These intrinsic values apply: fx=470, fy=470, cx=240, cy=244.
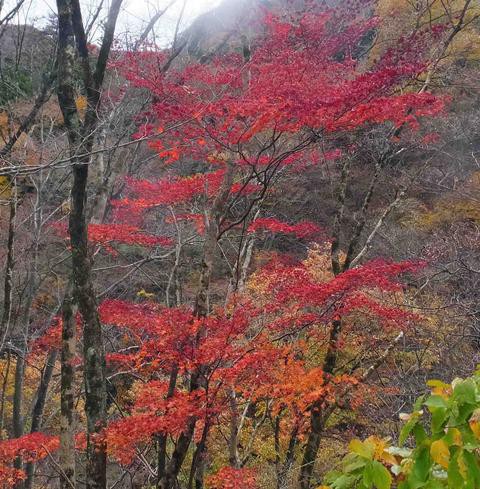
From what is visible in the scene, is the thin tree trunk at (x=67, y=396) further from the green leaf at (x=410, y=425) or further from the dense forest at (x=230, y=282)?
the green leaf at (x=410, y=425)

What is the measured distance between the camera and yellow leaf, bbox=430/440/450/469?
1127mm

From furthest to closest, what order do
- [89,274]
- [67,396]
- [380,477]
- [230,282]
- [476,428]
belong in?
[230,282], [67,396], [89,274], [476,428], [380,477]

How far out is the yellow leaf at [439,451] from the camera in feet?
3.70

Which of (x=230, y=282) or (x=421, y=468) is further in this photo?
(x=230, y=282)

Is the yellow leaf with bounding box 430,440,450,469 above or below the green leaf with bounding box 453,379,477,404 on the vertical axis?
below

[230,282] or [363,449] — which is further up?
[363,449]

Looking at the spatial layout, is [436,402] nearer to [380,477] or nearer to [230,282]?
[380,477]

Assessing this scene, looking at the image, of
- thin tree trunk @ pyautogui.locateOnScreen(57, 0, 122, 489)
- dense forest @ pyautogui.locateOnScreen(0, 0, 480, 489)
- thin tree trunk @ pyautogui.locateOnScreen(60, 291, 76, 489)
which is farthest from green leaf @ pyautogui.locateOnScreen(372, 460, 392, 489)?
thin tree trunk @ pyautogui.locateOnScreen(60, 291, 76, 489)

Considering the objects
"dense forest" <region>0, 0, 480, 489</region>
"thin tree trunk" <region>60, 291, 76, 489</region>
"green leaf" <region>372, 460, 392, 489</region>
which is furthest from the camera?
"thin tree trunk" <region>60, 291, 76, 489</region>

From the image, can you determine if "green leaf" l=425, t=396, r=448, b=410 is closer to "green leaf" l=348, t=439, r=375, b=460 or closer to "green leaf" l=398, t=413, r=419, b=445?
"green leaf" l=398, t=413, r=419, b=445

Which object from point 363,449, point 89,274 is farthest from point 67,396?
point 363,449

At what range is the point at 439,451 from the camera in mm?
1132

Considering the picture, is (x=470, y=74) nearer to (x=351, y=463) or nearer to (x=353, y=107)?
(x=353, y=107)

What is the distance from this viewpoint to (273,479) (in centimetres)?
1277
